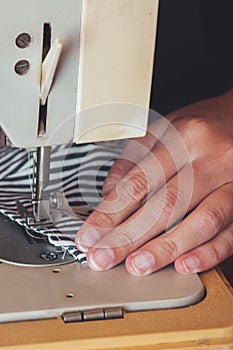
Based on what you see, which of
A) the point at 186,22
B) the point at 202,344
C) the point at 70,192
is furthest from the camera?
the point at 186,22

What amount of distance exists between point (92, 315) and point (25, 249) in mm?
170

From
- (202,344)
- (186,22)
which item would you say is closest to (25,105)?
(202,344)

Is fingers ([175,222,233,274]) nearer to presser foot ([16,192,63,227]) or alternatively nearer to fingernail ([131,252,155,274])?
fingernail ([131,252,155,274])

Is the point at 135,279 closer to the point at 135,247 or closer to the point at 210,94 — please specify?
the point at 135,247

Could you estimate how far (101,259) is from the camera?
1228 millimetres

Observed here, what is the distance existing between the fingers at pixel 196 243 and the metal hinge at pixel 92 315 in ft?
0.30

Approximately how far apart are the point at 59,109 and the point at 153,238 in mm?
229

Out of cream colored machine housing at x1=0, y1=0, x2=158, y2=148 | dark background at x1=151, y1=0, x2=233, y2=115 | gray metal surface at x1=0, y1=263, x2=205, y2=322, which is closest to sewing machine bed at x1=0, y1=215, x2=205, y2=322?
gray metal surface at x1=0, y1=263, x2=205, y2=322

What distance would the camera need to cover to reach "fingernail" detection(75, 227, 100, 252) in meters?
1.25

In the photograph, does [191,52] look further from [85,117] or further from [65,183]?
[85,117]

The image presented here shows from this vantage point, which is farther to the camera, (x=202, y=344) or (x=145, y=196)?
(x=145, y=196)

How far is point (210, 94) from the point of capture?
6.01 ft

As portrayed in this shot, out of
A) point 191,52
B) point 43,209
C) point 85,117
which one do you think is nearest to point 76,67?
point 85,117

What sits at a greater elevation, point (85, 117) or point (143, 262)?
point (85, 117)
